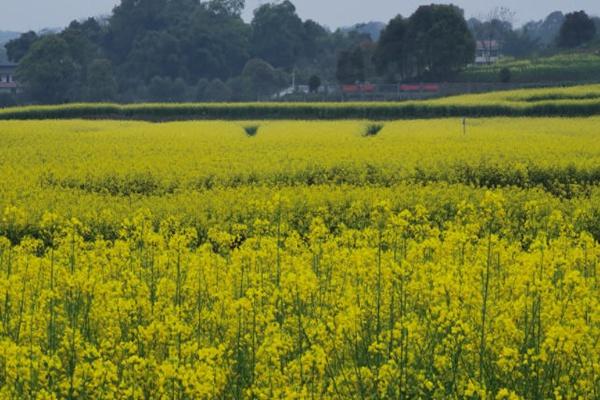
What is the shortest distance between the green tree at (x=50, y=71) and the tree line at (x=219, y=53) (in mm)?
75

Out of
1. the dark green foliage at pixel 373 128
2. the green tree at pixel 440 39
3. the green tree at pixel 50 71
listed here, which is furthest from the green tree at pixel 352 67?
the dark green foliage at pixel 373 128

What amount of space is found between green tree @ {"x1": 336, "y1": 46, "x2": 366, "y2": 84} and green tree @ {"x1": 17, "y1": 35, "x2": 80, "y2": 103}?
790 inches

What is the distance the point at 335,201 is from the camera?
42.7 feet

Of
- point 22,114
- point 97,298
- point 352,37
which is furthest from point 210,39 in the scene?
point 97,298

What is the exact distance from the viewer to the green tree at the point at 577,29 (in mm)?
79250

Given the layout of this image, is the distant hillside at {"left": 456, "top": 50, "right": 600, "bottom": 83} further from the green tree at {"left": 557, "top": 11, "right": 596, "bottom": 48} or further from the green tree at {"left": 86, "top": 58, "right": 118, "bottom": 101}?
the green tree at {"left": 86, "top": 58, "right": 118, "bottom": 101}

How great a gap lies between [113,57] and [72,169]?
77.0 meters

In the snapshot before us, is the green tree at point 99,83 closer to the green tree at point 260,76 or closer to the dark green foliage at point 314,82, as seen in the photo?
the green tree at point 260,76

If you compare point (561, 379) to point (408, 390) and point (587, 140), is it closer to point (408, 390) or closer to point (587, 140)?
point (408, 390)

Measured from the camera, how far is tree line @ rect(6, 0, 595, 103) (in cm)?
6731

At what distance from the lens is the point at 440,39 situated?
6462cm

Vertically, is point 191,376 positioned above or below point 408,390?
above

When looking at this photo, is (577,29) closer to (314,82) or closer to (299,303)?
(314,82)

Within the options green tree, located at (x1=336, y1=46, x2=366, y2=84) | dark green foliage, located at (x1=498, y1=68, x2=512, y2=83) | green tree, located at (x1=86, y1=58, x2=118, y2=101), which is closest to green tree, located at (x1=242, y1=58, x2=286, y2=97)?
green tree, located at (x1=336, y1=46, x2=366, y2=84)
